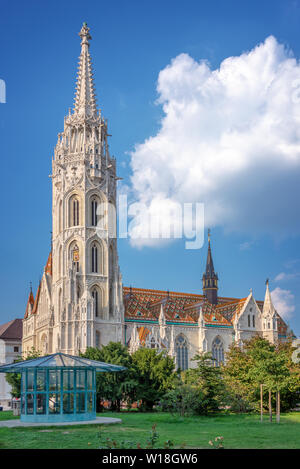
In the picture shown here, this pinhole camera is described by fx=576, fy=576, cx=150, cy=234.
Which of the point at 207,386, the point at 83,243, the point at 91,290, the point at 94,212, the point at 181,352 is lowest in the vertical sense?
the point at 181,352

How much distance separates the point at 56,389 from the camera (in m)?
28.8

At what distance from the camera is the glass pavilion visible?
93.2 ft

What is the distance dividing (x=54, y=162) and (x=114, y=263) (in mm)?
16331

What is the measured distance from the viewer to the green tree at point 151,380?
147ft

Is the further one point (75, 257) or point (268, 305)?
point (268, 305)

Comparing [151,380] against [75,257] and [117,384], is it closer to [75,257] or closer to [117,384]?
[117,384]

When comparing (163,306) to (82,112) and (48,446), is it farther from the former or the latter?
(48,446)

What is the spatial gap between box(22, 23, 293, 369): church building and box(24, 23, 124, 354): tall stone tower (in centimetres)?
12

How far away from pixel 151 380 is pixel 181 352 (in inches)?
1346

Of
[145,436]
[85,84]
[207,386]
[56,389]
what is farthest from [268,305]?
[145,436]

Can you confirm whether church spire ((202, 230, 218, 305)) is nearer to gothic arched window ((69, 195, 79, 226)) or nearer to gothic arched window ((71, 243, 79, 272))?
gothic arched window ((71, 243, 79, 272))

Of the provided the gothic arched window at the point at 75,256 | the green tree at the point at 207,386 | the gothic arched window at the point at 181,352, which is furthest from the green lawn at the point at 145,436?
the gothic arched window at the point at 181,352

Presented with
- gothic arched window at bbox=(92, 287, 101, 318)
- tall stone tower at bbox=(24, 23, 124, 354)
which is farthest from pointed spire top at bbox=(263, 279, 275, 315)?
gothic arched window at bbox=(92, 287, 101, 318)
